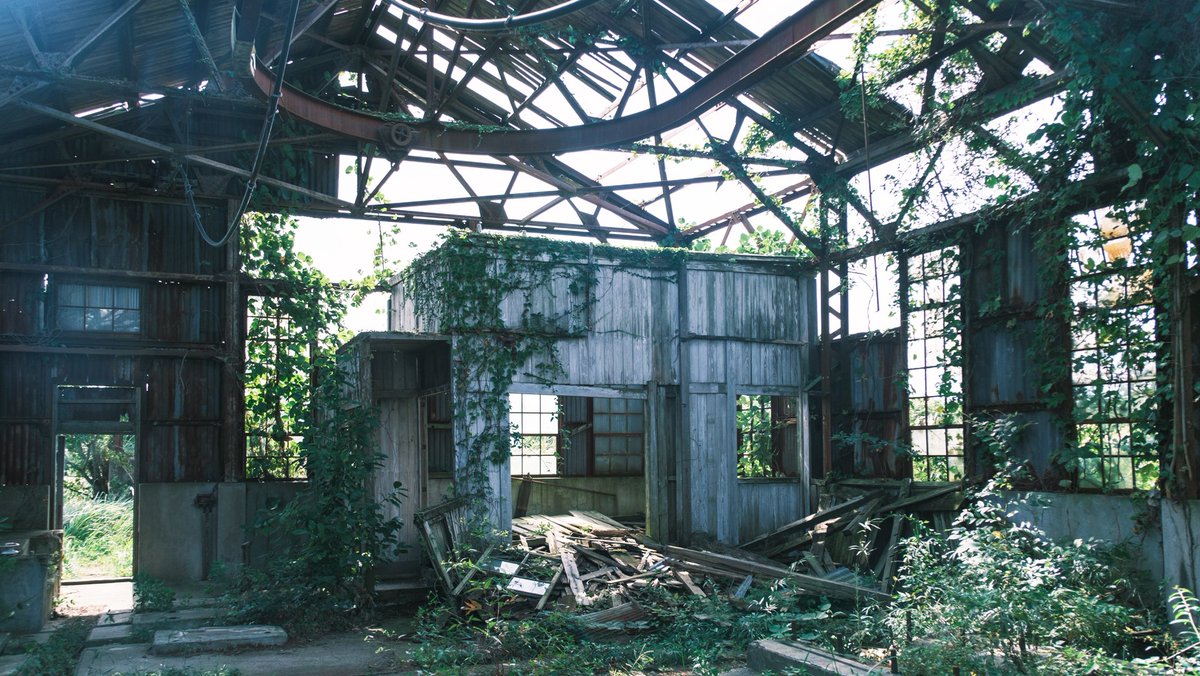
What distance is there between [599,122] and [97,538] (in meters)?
13.6

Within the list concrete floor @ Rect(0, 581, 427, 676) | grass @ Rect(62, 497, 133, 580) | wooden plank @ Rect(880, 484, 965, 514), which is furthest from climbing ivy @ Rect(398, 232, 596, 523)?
grass @ Rect(62, 497, 133, 580)

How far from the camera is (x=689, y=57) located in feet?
44.0

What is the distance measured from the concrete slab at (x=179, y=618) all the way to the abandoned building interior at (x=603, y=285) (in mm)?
633

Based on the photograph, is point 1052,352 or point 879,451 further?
point 879,451

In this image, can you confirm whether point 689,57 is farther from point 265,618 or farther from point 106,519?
point 106,519

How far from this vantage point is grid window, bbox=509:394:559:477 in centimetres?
1662

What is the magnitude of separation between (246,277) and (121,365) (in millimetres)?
2229

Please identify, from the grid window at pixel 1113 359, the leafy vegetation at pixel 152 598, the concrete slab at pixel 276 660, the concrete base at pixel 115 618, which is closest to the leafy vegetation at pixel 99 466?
the concrete base at pixel 115 618

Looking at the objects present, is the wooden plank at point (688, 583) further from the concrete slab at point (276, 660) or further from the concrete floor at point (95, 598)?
the concrete floor at point (95, 598)

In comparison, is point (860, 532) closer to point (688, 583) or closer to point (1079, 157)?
point (688, 583)

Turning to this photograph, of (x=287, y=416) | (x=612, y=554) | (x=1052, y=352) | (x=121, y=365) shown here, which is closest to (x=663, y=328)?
(x=612, y=554)

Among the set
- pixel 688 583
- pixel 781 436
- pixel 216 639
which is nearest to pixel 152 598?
pixel 216 639

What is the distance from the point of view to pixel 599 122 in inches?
429

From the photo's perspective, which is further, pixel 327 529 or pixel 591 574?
pixel 591 574
